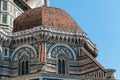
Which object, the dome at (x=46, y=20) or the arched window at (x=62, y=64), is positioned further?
the dome at (x=46, y=20)

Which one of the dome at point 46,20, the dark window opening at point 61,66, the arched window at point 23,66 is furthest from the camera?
the dome at point 46,20

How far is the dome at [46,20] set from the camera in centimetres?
3238

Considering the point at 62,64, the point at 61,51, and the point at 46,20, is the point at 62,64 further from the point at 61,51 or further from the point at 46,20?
the point at 46,20

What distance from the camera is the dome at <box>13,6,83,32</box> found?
32375 millimetres

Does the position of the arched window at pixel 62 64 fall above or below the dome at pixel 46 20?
below

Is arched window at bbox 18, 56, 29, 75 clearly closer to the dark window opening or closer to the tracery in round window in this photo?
the tracery in round window

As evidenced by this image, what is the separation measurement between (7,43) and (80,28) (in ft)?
20.2

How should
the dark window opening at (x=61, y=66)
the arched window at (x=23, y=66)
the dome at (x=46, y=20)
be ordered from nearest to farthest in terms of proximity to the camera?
the dark window opening at (x=61, y=66) → the arched window at (x=23, y=66) → the dome at (x=46, y=20)

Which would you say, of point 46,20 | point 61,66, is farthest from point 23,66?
point 46,20

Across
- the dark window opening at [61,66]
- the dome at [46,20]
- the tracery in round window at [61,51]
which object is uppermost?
the dome at [46,20]

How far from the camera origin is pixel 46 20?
32.4 metres

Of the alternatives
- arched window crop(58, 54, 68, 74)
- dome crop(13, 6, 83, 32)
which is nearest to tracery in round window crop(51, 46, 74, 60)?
arched window crop(58, 54, 68, 74)

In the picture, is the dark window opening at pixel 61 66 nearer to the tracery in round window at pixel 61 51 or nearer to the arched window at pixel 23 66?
the tracery in round window at pixel 61 51

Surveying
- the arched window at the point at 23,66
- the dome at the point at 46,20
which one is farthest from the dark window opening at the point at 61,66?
the dome at the point at 46,20
